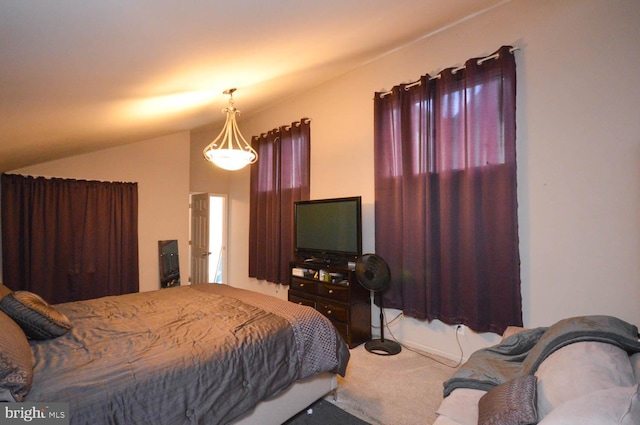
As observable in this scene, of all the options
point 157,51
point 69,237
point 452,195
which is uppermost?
point 157,51

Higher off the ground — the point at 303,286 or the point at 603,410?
the point at 603,410

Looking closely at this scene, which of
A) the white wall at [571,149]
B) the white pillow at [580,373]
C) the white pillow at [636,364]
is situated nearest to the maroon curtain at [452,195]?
the white wall at [571,149]

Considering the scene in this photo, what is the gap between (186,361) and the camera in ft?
4.76

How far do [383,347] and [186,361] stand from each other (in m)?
2.23

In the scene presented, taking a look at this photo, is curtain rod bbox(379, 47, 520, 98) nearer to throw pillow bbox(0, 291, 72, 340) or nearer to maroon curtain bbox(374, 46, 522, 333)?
maroon curtain bbox(374, 46, 522, 333)

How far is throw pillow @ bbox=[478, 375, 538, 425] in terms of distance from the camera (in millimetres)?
1025

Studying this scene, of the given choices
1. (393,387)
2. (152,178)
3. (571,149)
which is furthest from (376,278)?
(152,178)

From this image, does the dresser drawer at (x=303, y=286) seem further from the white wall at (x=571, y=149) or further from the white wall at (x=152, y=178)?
the white wall at (x=152, y=178)

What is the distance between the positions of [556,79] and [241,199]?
15.3ft

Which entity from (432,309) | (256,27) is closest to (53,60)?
(256,27)

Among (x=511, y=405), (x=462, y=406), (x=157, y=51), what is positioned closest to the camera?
(x=511, y=405)

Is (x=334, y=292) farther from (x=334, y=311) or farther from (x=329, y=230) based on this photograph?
(x=329, y=230)

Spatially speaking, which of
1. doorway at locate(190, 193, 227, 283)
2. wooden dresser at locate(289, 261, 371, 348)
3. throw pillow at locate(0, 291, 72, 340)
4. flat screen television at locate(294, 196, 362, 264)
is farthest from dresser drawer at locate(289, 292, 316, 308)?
doorway at locate(190, 193, 227, 283)

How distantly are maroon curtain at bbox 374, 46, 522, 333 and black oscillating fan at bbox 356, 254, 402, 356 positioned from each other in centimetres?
20
